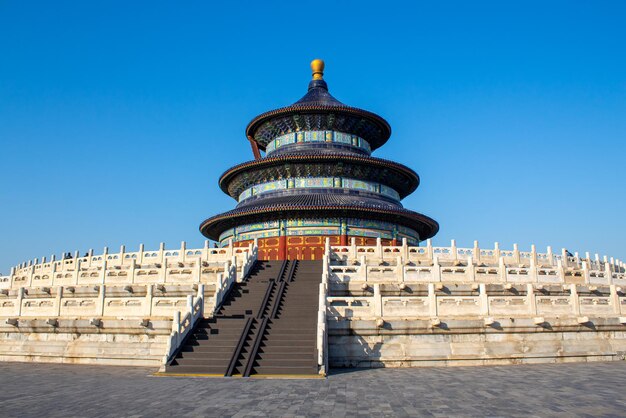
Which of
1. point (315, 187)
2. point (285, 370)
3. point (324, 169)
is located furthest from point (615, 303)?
point (324, 169)

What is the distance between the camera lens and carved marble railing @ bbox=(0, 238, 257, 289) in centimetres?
2298

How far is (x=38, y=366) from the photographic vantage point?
17.0m

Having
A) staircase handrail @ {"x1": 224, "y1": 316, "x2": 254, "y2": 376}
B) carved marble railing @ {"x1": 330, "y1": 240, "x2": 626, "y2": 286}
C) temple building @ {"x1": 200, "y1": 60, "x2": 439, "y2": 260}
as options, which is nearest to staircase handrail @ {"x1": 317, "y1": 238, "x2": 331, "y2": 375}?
staircase handrail @ {"x1": 224, "y1": 316, "x2": 254, "y2": 376}

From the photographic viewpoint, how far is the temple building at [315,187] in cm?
3753

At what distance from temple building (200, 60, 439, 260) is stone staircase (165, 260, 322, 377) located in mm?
15511

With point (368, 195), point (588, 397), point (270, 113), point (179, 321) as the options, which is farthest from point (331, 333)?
point (270, 113)

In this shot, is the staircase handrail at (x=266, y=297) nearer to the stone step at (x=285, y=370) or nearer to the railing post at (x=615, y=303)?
the stone step at (x=285, y=370)

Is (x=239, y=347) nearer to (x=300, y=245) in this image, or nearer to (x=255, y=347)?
(x=255, y=347)

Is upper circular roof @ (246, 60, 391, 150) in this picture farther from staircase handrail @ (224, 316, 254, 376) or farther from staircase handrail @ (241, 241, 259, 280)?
staircase handrail @ (224, 316, 254, 376)

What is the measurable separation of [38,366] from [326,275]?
10.8 m

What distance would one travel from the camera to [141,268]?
25.7m

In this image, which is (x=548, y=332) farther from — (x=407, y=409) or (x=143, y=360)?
(x=143, y=360)

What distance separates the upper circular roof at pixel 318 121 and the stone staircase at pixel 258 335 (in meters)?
25.1

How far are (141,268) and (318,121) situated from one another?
24150 mm
